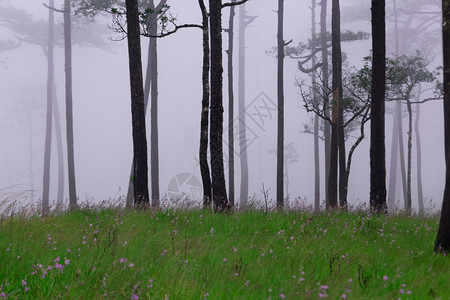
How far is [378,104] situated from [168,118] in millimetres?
145252

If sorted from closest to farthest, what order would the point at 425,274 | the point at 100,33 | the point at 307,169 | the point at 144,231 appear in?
the point at 425,274, the point at 144,231, the point at 100,33, the point at 307,169

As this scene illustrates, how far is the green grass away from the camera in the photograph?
3492 millimetres

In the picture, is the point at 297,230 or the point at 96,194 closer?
the point at 297,230

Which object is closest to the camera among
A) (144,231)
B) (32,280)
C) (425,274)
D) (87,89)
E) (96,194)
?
(32,280)

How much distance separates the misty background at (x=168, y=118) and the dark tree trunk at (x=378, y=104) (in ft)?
123

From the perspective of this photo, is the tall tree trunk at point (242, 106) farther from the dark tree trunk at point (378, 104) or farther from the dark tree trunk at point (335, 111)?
the dark tree trunk at point (378, 104)

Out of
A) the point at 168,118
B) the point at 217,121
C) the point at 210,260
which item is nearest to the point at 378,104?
the point at 217,121

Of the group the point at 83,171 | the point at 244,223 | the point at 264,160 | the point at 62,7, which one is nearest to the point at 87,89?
the point at 83,171

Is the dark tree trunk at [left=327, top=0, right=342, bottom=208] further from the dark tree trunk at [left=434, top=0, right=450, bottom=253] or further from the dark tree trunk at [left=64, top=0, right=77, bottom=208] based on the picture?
the dark tree trunk at [left=64, top=0, right=77, bottom=208]

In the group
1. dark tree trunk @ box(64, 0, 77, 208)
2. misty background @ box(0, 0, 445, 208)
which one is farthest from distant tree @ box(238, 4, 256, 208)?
dark tree trunk @ box(64, 0, 77, 208)

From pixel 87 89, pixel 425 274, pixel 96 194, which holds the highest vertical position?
pixel 87 89

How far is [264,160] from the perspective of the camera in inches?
4341

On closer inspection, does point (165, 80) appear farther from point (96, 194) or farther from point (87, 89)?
point (96, 194)

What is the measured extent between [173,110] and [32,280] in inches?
6601
